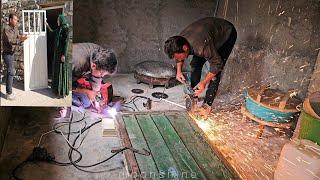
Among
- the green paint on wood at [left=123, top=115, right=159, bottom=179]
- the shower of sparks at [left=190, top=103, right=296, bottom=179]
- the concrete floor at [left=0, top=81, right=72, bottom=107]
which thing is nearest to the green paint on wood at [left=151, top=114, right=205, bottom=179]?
the green paint on wood at [left=123, top=115, right=159, bottom=179]

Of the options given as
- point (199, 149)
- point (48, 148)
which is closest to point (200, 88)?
point (199, 149)

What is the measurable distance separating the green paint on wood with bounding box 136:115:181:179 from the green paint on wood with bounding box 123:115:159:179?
65 mm

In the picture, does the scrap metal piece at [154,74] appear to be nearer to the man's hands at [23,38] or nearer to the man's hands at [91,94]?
the man's hands at [91,94]

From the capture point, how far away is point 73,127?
5.23 metres

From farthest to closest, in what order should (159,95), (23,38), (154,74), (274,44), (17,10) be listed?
(154,74)
(159,95)
(274,44)
(23,38)
(17,10)

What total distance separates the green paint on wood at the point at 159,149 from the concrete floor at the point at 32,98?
70.0 inches

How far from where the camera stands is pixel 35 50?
2699 millimetres

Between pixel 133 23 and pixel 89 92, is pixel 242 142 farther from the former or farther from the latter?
pixel 133 23

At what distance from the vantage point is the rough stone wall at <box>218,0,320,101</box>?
18.2 feet

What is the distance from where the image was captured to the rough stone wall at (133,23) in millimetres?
7332

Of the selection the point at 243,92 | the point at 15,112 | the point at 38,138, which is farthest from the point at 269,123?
the point at 15,112

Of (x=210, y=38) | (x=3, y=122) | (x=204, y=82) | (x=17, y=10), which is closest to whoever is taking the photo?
(x=17, y=10)

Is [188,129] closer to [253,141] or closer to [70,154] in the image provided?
[253,141]

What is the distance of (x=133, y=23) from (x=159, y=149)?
3.87 meters
